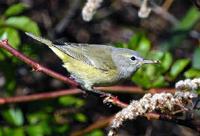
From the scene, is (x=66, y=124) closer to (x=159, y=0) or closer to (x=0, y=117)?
(x=0, y=117)

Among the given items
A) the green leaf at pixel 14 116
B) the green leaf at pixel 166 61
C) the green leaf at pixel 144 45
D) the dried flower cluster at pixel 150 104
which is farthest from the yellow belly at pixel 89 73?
the dried flower cluster at pixel 150 104

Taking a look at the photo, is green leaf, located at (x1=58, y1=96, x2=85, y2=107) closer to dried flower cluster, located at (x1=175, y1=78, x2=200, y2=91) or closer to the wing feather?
the wing feather

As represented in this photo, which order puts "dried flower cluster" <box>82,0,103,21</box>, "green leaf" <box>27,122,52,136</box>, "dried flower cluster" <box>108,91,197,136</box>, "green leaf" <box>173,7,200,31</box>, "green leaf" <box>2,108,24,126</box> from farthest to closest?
"green leaf" <box>173,7,200,31</box> → "green leaf" <box>2,108,24,126</box> → "green leaf" <box>27,122,52,136</box> → "dried flower cluster" <box>82,0,103,21</box> → "dried flower cluster" <box>108,91,197,136</box>

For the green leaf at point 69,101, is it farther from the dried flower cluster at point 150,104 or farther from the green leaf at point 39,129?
the dried flower cluster at point 150,104

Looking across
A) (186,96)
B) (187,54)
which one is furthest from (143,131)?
(186,96)

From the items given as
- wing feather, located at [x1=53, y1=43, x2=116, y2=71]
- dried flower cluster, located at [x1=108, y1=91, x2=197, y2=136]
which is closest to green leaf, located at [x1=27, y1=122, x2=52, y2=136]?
wing feather, located at [x1=53, y1=43, x2=116, y2=71]

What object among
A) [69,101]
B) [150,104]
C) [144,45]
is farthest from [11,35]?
[150,104]

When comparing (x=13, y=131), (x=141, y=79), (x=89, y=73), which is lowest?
(x=13, y=131)

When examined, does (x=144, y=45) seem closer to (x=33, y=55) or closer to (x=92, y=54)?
(x=92, y=54)
